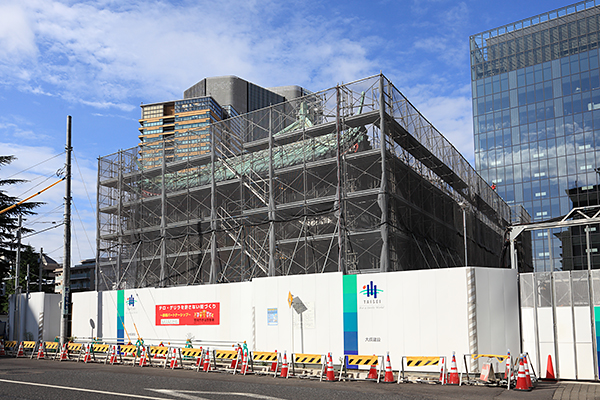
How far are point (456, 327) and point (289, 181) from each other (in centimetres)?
1968

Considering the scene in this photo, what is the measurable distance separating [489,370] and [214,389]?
25.2 ft

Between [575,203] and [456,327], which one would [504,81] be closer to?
[575,203]

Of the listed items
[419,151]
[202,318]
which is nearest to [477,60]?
[419,151]

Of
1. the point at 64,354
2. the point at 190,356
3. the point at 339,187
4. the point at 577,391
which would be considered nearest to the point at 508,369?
the point at 577,391

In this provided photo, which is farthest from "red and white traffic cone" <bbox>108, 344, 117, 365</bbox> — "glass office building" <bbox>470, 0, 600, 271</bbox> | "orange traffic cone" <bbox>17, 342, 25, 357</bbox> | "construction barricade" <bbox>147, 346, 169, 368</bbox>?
"glass office building" <bbox>470, 0, 600, 271</bbox>

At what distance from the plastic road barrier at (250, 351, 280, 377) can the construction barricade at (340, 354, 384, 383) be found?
7.87ft

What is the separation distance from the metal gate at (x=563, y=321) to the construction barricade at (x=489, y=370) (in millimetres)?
1458

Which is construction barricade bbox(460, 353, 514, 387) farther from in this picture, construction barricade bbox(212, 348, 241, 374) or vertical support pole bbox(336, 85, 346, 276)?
vertical support pole bbox(336, 85, 346, 276)

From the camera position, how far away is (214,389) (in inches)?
558

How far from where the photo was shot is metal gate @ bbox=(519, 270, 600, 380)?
16.3 m

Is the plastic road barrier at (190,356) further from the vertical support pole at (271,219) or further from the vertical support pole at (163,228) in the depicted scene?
the vertical support pole at (163,228)

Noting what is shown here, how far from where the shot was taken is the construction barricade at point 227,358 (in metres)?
20.0

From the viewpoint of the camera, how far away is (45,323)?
31578 millimetres

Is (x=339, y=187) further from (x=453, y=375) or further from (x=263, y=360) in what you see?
(x=453, y=375)
